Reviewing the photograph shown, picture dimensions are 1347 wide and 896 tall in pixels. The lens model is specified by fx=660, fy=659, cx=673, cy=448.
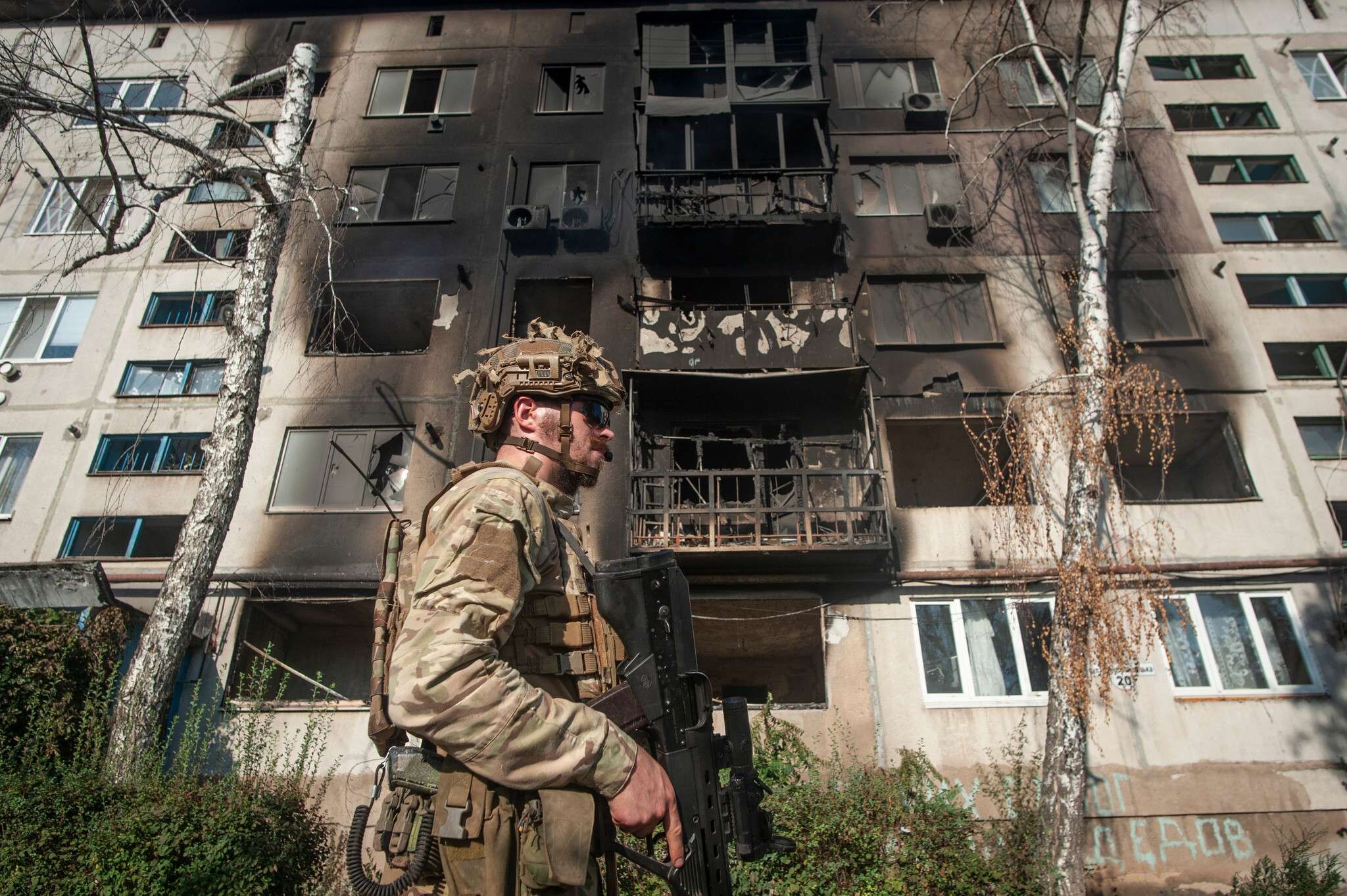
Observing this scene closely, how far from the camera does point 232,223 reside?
16.3 metres

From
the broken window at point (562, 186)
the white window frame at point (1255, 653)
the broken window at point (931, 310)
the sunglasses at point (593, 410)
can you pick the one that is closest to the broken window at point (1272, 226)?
the broken window at point (931, 310)

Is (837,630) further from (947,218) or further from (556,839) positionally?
(556,839)

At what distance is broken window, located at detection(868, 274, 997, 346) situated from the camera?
14203 mm

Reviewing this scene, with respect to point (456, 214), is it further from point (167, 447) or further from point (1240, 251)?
point (1240, 251)

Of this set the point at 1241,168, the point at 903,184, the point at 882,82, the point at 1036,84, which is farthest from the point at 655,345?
the point at 1241,168

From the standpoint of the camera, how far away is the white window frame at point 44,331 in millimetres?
14852

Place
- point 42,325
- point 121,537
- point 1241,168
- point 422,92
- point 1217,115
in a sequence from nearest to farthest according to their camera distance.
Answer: point 121,537, point 42,325, point 1241,168, point 1217,115, point 422,92

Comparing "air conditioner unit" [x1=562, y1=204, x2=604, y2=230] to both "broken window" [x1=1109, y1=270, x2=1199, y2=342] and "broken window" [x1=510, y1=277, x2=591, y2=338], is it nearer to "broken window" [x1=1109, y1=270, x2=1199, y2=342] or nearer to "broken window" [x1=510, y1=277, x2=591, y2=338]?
"broken window" [x1=510, y1=277, x2=591, y2=338]

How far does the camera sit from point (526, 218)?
15297 mm

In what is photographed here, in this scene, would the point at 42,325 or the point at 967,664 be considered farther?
the point at 42,325

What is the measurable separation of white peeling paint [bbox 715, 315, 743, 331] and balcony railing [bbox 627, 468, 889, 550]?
122 inches

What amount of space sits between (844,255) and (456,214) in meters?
9.31

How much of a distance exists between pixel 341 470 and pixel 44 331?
864 cm

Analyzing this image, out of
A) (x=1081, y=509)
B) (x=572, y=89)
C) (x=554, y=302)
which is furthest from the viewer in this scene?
(x=572, y=89)
